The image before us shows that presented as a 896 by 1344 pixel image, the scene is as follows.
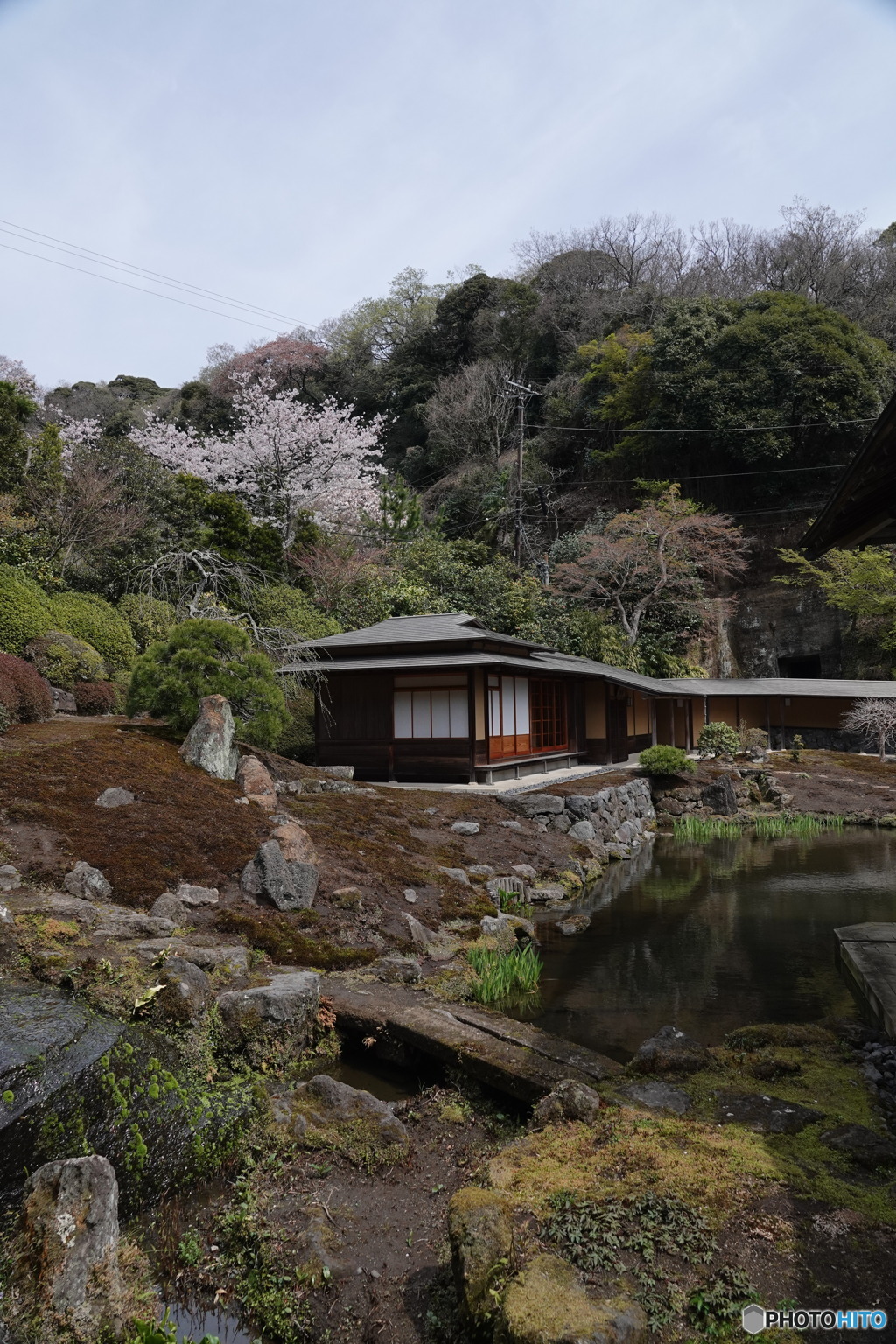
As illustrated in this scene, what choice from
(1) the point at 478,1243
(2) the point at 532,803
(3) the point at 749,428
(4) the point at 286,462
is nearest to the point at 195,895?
(1) the point at 478,1243

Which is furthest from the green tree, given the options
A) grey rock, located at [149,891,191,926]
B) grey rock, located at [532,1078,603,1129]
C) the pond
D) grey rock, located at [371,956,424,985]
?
grey rock, located at [532,1078,603,1129]

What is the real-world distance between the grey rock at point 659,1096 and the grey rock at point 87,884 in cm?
517

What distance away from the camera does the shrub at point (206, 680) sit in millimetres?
→ 12250

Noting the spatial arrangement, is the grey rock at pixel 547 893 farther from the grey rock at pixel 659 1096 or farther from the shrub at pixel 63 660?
the shrub at pixel 63 660

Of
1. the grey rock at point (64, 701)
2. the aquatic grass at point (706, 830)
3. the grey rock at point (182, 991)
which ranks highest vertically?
the grey rock at point (64, 701)

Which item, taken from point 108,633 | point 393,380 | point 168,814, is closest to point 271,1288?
point 168,814

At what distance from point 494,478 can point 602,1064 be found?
3196 centimetres

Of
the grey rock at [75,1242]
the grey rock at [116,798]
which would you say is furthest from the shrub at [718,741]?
the grey rock at [75,1242]

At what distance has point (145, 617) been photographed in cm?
1894

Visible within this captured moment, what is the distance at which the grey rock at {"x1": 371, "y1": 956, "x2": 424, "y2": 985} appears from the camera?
770cm

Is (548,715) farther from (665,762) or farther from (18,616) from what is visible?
(18,616)

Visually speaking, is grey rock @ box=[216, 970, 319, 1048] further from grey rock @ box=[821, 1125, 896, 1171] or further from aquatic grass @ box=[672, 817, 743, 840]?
aquatic grass @ box=[672, 817, 743, 840]

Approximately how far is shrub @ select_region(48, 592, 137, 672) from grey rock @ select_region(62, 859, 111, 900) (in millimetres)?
10525

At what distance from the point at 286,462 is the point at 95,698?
16035mm
